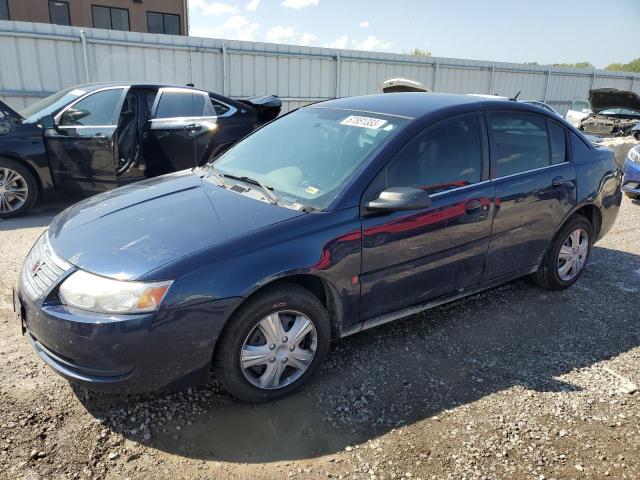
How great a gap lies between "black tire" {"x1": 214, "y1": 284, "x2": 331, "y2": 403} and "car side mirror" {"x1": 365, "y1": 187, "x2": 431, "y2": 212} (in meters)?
0.63

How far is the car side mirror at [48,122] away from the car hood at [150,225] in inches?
A: 132

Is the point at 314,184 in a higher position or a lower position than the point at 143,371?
higher

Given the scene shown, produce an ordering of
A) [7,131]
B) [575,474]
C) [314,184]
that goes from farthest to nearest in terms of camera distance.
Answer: [7,131], [314,184], [575,474]

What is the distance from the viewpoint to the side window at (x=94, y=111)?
621cm

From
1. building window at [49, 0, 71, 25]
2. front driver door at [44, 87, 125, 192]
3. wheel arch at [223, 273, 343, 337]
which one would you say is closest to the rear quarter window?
wheel arch at [223, 273, 343, 337]

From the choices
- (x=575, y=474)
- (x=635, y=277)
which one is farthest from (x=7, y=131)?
→ (x=635, y=277)

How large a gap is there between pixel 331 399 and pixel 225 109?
5.27 metres

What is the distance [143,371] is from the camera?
2.41 metres

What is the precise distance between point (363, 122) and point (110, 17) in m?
23.3

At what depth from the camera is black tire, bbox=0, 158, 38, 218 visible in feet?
19.7

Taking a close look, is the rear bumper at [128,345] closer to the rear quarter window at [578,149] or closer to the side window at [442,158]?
the side window at [442,158]

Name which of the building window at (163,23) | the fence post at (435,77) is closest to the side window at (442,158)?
the fence post at (435,77)

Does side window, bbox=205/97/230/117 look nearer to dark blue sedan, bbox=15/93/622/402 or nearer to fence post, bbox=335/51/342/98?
dark blue sedan, bbox=15/93/622/402

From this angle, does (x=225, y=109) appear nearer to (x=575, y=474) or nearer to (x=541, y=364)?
(x=541, y=364)
